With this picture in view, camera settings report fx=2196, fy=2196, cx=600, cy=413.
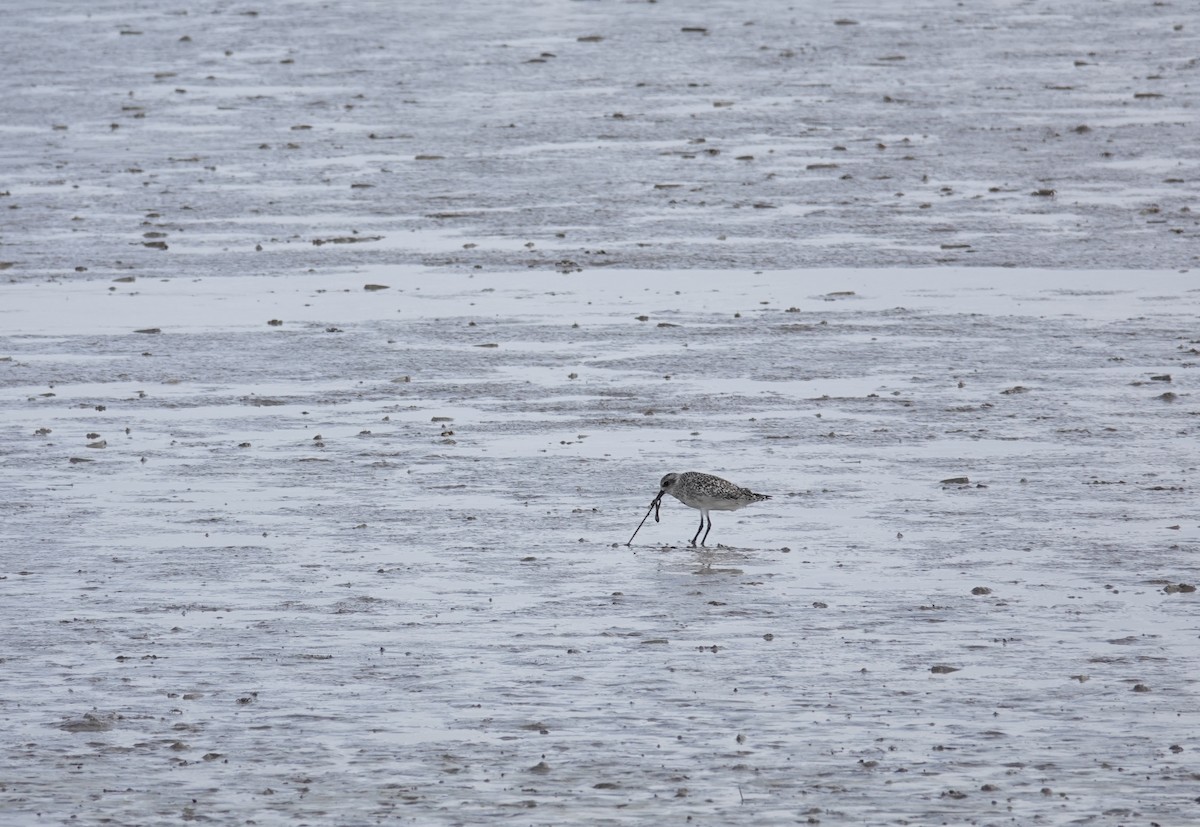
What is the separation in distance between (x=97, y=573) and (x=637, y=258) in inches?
407

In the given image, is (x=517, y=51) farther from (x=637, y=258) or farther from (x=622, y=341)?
(x=622, y=341)

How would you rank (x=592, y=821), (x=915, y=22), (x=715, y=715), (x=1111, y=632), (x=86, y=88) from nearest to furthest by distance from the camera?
(x=592, y=821)
(x=715, y=715)
(x=1111, y=632)
(x=86, y=88)
(x=915, y=22)

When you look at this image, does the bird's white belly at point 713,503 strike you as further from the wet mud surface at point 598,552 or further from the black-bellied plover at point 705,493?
the wet mud surface at point 598,552

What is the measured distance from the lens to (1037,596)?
11.9 meters

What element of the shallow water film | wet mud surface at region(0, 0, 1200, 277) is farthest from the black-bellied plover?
wet mud surface at region(0, 0, 1200, 277)

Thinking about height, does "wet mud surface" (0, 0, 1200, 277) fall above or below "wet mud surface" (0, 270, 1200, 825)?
below

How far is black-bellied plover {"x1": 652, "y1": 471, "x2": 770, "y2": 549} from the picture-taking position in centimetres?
1340

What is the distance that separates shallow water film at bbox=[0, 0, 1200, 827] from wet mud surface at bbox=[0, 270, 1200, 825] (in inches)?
1.5

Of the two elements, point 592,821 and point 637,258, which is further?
point 637,258

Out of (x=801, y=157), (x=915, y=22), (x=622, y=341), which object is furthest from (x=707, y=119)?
(x=622, y=341)

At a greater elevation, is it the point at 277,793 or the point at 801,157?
the point at 277,793

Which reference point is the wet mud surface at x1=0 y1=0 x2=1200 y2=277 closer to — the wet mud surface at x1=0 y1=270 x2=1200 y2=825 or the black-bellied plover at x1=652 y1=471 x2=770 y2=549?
the wet mud surface at x1=0 y1=270 x2=1200 y2=825

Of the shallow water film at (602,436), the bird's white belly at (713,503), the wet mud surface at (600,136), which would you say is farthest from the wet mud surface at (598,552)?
the wet mud surface at (600,136)

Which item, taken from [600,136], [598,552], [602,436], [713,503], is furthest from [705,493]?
[600,136]
